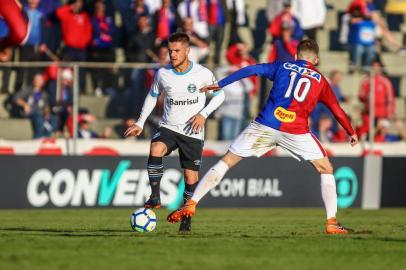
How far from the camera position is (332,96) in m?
12.8

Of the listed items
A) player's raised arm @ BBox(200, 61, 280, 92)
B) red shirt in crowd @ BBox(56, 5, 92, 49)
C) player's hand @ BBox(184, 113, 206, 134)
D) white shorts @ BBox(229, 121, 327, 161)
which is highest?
red shirt in crowd @ BBox(56, 5, 92, 49)

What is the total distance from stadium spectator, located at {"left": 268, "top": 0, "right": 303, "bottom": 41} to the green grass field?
6511 mm

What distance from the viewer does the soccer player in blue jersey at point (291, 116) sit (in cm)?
1259

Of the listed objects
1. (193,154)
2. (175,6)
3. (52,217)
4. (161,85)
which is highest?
(175,6)

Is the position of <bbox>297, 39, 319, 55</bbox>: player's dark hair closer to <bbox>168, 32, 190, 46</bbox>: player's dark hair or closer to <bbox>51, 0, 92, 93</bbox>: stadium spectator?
<bbox>168, 32, 190, 46</bbox>: player's dark hair

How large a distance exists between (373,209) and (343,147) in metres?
1.31

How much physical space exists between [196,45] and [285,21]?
192cm

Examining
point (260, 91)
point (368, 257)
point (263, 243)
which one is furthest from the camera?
point (260, 91)

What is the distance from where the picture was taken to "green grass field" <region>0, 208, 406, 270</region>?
378 inches

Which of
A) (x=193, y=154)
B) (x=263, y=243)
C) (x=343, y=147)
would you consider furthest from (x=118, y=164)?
(x=263, y=243)

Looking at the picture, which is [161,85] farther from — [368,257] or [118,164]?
[118,164]

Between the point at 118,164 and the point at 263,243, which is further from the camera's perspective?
the point at 118,164

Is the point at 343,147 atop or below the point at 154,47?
below

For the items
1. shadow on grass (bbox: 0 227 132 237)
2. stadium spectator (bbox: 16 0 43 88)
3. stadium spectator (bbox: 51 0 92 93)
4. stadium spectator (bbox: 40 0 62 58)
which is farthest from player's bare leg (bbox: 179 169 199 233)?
stadium spectator (bbox: 40 0 62 58)
